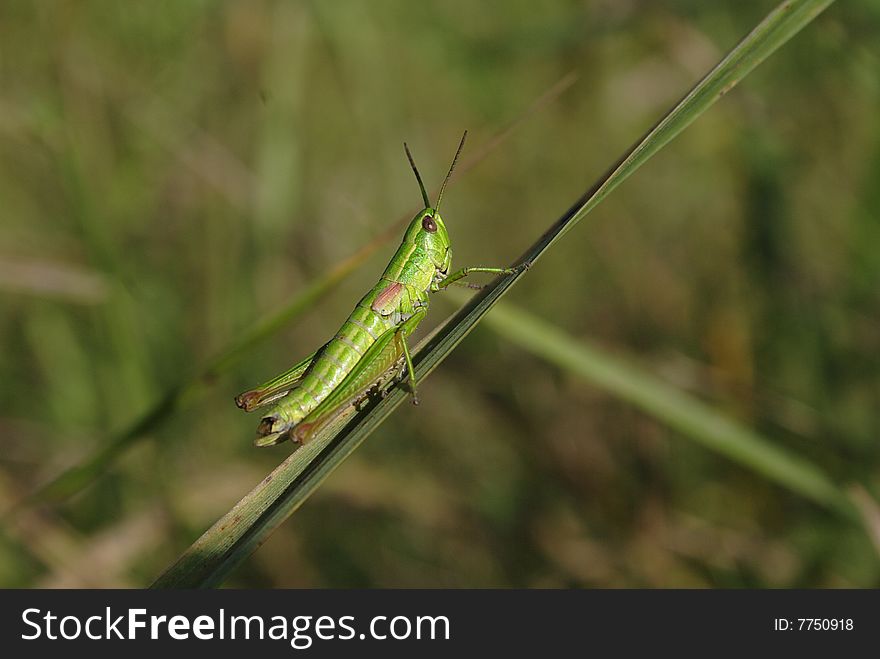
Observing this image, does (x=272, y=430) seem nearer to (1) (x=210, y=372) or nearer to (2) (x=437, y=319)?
(1) (x=210, y=372)

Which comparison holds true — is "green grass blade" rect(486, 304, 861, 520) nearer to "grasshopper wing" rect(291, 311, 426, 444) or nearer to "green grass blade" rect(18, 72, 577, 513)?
"grasshopper wing" rect(291, 311, 426, 444)

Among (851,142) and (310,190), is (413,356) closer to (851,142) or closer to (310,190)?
(310,190)

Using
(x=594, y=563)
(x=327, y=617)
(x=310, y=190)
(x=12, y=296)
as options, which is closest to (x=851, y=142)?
(x=594, y=563)

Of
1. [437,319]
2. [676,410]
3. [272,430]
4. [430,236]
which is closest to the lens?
[272,430]

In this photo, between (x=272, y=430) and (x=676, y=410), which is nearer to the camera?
(x=272, y=430)

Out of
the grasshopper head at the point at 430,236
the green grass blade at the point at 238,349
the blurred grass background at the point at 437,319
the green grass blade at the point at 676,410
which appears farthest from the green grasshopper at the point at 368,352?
the blurred grass background at the point at 437,319

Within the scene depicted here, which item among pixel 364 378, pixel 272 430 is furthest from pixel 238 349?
pixel 364 378
